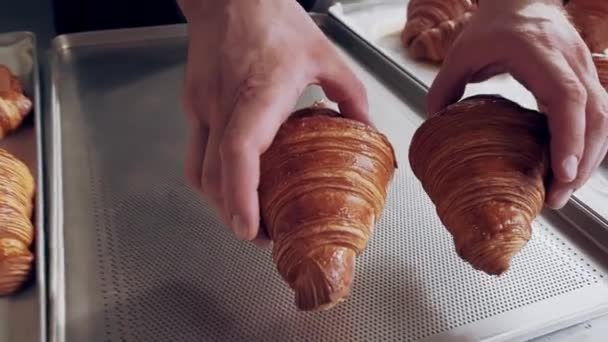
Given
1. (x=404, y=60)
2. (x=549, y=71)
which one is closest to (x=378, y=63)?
(x=404, y=60)

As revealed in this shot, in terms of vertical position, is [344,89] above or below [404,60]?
above

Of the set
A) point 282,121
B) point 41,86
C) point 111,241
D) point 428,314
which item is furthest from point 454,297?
point 41,86

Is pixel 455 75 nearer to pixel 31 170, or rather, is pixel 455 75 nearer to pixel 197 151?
pixel 197 151

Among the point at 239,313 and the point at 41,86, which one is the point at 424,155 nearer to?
the point at 239,313

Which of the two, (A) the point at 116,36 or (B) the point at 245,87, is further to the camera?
(A) the point at 116,36

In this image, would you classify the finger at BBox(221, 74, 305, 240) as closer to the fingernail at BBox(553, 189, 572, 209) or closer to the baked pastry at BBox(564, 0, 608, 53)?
the fingernail at BBox(553, 189, 572, 209)

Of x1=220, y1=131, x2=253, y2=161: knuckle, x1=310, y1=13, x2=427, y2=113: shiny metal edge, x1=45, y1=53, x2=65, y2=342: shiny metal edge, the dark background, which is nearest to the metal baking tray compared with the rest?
x1=45, y1=53, x2=65, y2=342: shiny metal edge

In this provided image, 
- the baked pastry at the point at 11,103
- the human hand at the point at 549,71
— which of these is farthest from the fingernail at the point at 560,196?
the baked pastry at the point at 11,103
